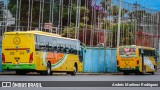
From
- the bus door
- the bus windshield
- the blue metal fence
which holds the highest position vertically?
the bus door

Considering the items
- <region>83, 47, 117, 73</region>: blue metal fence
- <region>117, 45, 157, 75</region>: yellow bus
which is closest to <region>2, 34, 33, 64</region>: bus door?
<region>83, 47, 117, 73</region>: blue metal fence

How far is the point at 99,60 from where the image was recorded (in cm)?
4903

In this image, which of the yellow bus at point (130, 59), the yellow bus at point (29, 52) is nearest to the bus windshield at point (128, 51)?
the yellow bus at point (130, 59)

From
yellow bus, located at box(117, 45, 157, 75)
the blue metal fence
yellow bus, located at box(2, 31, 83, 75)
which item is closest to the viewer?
yellow bus, located at box(2, 31, 83, 75)

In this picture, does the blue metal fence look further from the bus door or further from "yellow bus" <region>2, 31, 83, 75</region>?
the bus door

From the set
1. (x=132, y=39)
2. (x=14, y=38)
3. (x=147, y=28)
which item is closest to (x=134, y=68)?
(x=14, y=38)

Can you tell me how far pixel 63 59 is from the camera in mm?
38844

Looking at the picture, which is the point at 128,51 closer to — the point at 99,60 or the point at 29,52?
the point at 99,60

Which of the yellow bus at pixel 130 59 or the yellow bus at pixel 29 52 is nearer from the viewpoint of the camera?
the yellow bus at pixel 29 52

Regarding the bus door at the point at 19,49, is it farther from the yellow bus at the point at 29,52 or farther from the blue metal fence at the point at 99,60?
the blue metal fence at the point at 99,60

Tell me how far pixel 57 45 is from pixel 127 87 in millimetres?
20505

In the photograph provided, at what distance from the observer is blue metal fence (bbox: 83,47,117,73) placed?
47.5 metres

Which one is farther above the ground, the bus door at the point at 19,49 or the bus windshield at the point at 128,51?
the bus door at the point at 19,49

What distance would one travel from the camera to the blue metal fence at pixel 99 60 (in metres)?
47.5
